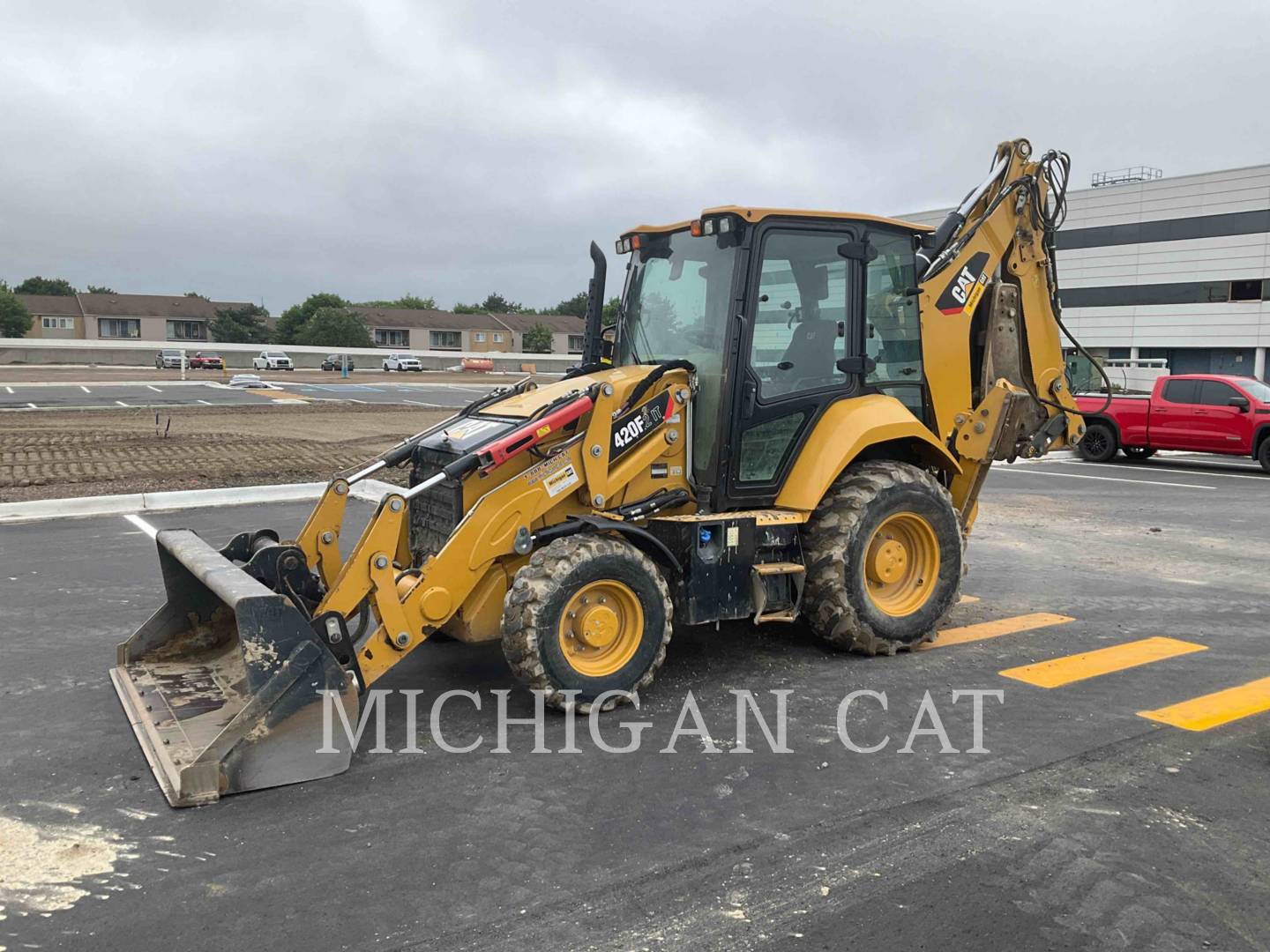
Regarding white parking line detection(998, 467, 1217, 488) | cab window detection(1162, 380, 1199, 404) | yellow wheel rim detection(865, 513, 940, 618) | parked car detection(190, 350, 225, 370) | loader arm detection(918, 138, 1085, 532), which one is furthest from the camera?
parked car detection(190, 350, 225, 370)

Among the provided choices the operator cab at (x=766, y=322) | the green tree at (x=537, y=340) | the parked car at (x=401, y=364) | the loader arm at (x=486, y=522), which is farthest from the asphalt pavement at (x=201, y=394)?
the green tree at (x=537, y=340)

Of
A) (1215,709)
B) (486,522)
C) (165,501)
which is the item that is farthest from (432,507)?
(165,501)

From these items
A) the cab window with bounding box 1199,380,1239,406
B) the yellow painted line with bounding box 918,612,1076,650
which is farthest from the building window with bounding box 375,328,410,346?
the yellow painted line with bounding box 918,612,1076,650

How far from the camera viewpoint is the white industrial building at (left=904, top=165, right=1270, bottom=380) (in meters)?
48.2

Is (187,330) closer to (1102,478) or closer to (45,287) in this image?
(45,287)

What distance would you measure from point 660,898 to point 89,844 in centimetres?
221

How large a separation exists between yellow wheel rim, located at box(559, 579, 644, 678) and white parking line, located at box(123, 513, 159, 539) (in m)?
6.65

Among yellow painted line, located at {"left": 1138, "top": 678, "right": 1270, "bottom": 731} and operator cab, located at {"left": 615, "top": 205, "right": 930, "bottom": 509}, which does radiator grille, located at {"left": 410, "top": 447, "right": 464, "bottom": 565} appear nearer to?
operator cab, located at {"left": 615, "top": 205, "right": 930, "bottom": 509}

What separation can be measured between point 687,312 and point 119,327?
100 metres

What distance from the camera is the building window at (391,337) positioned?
9788 cm

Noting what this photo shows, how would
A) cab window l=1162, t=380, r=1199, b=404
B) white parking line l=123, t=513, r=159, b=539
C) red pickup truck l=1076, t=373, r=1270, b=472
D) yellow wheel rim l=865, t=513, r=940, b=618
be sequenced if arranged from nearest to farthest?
1. yellow wheel rim l=865, t=513, r=940, b=618
2. white parking line l=123, t=513, r=159, b=539
3. red pickup truck l=1076, t=373, r=1270, b=472
4. cab window l=1162, t=380, r=1199, b=404

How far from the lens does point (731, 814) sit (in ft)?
13.8

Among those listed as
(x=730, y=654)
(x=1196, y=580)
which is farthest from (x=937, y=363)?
(x=1196, y=580)

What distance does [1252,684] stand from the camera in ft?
19.7
